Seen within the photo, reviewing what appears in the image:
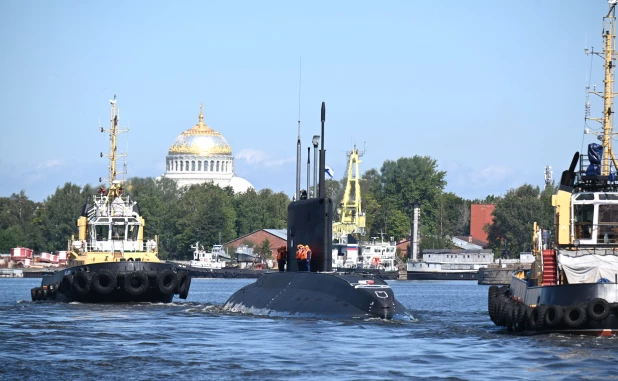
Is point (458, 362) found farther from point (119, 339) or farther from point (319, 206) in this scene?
point (319, 206)

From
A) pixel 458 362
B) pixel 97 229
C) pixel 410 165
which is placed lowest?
pixel 458 362

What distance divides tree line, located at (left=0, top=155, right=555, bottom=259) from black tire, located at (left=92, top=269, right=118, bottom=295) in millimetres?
69317

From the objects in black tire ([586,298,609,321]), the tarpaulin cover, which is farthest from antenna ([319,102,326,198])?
black tire ([586,298,609,321])

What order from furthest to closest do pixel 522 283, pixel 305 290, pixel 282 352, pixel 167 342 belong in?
pixel 305 290 < pixel 522 283 < pixel 167 342 < pixel 282 352

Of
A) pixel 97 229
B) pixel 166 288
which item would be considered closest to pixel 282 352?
pixel 166 288

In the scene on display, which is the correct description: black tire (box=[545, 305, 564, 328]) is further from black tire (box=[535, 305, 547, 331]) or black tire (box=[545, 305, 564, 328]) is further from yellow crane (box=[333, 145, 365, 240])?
yellow crane (box=[333, 145, 365, 240])

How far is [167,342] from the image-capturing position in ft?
97.0

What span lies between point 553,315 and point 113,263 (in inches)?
889

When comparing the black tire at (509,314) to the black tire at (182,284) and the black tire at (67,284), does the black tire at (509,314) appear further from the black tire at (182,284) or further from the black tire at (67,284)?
the black tire at (67,284)

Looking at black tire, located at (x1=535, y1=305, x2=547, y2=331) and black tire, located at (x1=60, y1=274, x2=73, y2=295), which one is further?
black tire, located at (x1=60, y1=274, x2=73, y2=295)

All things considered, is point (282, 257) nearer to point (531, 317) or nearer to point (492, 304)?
point (492, 304)

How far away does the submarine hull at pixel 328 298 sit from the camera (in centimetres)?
3297

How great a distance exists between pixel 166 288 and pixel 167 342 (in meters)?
17.0

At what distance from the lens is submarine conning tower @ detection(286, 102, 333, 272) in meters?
36.2
